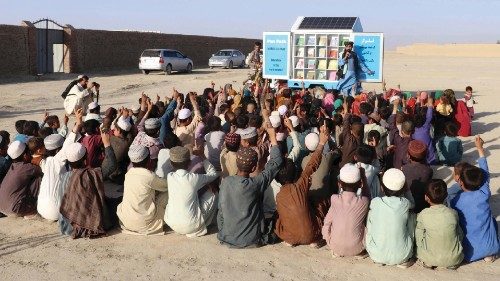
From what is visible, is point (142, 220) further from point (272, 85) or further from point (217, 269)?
point (272, 85)

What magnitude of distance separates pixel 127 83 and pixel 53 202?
57.7 ft

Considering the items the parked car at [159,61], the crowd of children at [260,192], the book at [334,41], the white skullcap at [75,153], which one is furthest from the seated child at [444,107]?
the parked car at [159,61]

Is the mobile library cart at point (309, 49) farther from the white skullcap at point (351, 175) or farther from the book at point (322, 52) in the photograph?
the white skullcap at point (351, 175)

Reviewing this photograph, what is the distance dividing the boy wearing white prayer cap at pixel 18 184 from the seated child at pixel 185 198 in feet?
5.62

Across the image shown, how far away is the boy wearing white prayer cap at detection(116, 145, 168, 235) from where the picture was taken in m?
5.54

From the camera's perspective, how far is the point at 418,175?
5.70m

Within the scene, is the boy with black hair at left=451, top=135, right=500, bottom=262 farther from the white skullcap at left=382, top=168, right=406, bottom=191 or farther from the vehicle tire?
the vehicle tire

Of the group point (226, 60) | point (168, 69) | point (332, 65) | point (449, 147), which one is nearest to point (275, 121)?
point (449, 147)

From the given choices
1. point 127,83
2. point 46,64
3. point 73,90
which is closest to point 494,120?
point 73,90

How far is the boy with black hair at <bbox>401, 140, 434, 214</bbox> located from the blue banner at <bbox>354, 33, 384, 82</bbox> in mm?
8703

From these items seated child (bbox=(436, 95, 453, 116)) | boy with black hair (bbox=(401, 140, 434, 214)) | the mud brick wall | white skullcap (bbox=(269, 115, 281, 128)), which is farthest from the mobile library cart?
the mud brick wall

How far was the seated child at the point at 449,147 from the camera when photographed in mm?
8422

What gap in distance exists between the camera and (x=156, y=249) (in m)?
5.43

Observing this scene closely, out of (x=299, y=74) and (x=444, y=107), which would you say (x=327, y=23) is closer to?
(x=299, y=74)
